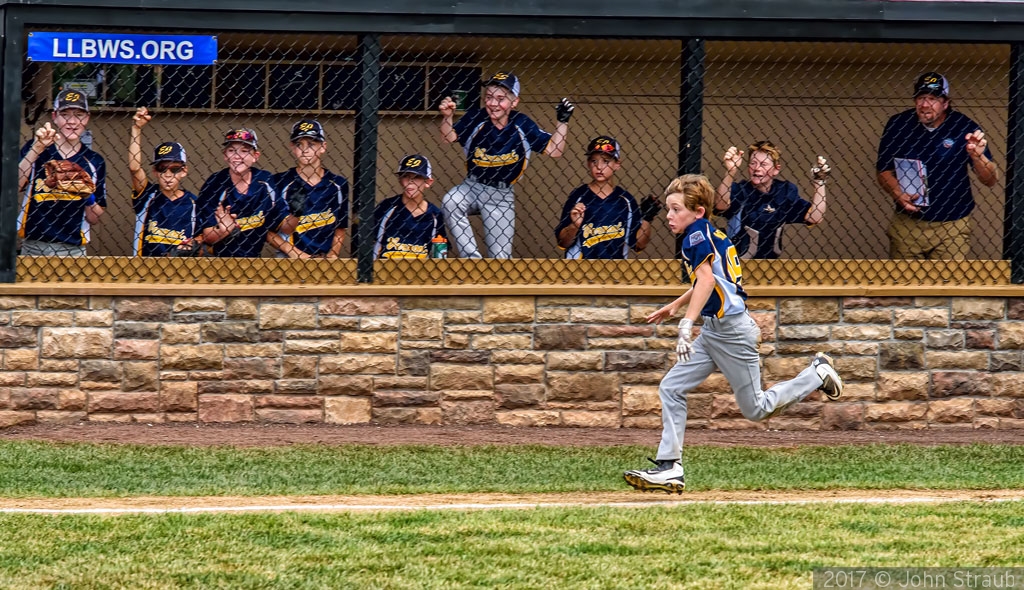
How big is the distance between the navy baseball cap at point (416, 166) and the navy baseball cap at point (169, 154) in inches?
62.3

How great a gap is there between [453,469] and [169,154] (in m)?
3.40

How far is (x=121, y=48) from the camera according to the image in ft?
30.4

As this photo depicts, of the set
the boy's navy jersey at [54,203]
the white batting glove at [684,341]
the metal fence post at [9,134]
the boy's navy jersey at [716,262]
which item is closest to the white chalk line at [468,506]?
the white batting glove at [684,341]

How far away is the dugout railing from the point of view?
9469mm

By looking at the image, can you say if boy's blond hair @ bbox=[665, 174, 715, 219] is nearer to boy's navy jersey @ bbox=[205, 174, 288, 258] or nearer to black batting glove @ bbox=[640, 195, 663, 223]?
black batting glove @ bbox=[640, 195, 663, 223]

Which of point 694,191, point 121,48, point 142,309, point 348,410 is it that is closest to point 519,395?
point 348,410

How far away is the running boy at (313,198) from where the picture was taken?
32.0 ft

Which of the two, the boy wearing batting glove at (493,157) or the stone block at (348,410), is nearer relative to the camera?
the stone block at (348,410)

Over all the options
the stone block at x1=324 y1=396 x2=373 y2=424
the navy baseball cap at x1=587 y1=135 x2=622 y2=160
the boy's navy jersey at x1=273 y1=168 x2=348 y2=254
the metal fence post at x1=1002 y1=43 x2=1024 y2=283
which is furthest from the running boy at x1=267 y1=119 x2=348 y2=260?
the metal fence post at x1=1002 y1=43 x2=1024 y2=283

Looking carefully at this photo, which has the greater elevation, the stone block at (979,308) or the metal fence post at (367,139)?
the metal fence post at (367,139)

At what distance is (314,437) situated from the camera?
9.09 m

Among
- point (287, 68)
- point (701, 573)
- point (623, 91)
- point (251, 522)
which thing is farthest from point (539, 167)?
point (701, 573)

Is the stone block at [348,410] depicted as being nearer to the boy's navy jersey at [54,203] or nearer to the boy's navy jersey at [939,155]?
the boy's navy jersey at [54,203]

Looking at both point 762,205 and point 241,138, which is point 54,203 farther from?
point 762,205
